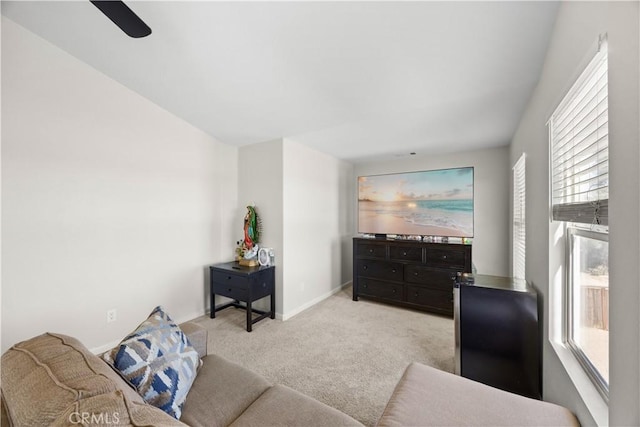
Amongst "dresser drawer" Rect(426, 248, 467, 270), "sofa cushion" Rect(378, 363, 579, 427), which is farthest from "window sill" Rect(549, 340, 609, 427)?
"dresser drawer" Rect(426, 248, 467, 270)

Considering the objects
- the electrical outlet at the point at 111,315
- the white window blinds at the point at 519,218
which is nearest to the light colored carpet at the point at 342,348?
the electrical outlet at the point at 111,315

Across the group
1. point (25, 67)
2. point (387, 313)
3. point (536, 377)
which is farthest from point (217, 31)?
point (387, 313)

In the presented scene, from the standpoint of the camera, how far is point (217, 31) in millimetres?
1882

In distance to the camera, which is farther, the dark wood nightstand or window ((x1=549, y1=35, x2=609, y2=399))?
the dark wood nightstand

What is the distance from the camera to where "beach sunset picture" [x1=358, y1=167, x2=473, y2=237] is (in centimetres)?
373

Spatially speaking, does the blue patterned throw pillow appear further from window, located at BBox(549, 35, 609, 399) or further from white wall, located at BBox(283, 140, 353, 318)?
white wall, located at BBox(283, 140, 353, 318)

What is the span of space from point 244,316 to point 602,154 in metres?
3.54

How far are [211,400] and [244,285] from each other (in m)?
1.79

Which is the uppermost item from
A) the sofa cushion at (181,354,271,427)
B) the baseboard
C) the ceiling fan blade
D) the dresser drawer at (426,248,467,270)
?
the ceiling fan blade

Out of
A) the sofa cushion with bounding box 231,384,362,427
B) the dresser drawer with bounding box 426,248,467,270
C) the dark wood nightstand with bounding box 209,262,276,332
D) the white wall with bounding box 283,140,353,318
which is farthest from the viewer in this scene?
the white wall with bounding box 283,140,353,318

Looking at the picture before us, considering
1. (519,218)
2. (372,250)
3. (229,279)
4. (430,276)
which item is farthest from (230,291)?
(519,218)

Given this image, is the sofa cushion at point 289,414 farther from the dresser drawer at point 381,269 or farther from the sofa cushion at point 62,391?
the dresser drawer at point 381,269

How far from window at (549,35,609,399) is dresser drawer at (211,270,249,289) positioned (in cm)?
275

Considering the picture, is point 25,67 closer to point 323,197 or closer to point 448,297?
point 323,197
